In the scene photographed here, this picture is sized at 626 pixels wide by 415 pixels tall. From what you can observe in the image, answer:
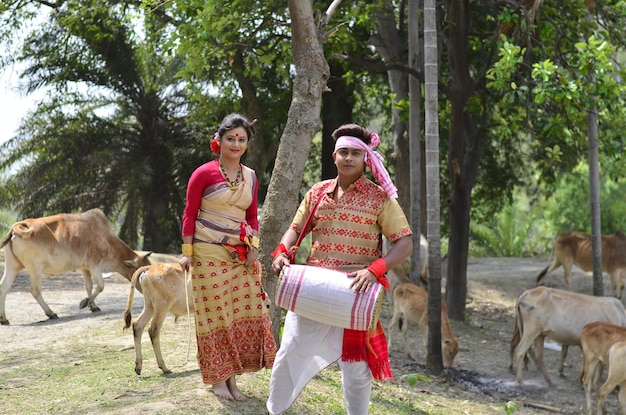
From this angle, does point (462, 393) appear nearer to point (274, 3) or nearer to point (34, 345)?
point (34, 345)

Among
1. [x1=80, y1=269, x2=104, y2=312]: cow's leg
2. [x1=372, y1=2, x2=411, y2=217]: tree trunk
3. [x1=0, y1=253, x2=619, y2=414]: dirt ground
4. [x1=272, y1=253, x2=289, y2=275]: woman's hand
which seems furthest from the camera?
[x1=372, y1=2, x2=411, y2=217]: tree trunk

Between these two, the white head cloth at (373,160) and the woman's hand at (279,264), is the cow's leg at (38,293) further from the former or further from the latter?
the white head cloth at (373,160)

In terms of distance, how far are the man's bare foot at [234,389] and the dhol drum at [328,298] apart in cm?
162

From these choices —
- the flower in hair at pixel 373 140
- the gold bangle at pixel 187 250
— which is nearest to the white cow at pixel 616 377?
the flower in hair at pixel 373 140

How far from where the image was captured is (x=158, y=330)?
25.0 ft

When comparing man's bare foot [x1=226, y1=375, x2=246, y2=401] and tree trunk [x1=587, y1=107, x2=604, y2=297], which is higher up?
tree trunk [x1=587, y1=107, x2=604, y2=297]

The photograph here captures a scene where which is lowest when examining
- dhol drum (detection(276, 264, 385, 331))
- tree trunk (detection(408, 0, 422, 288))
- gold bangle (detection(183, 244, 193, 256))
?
dhol drum (detection(276, 264, 385, 331))

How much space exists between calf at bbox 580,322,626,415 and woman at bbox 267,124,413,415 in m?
4.99

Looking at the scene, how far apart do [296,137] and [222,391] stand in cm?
258

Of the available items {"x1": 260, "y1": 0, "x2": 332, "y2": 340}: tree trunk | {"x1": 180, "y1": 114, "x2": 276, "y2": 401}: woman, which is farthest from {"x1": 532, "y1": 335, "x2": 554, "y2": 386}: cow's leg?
{"x1": 180, "y1": 114, "x2": 276, "y2": 401}: woman

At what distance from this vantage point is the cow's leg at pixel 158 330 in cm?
756

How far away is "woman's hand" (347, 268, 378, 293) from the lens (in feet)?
16.6

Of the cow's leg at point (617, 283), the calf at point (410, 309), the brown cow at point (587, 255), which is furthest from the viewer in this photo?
the brown cow at point (587, 255)

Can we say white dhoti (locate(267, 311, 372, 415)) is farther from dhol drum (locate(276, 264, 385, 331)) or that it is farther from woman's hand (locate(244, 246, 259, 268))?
woman's hand (locate(244, 246, 259, 268))
